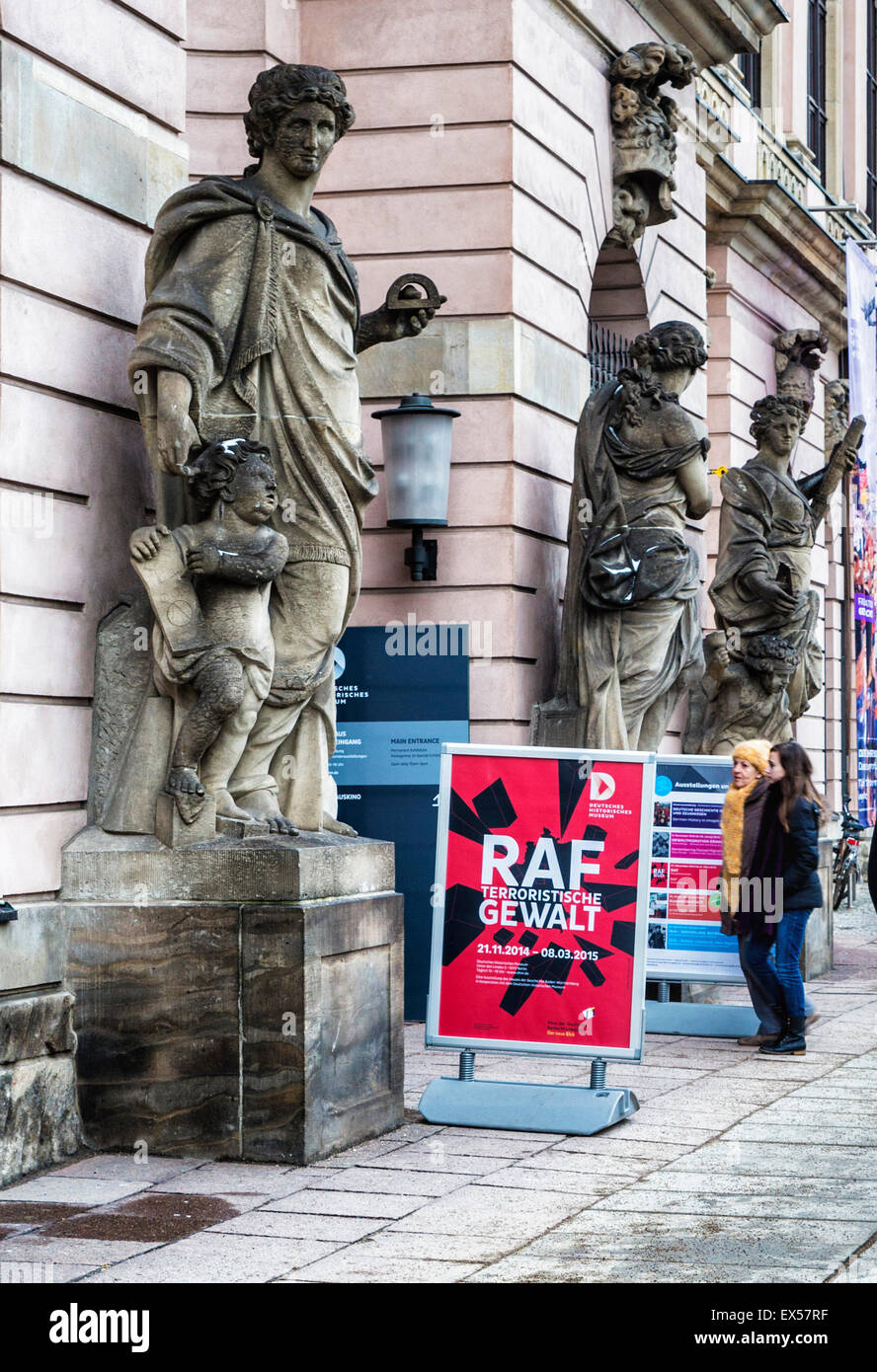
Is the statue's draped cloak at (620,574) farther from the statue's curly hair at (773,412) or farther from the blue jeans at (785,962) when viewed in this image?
the statue's curly hair at (773,412)

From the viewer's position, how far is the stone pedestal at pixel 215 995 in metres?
7.33

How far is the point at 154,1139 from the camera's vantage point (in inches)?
293

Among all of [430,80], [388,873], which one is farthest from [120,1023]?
[430,80]

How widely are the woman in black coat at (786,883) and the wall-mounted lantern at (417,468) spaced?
8.33ft

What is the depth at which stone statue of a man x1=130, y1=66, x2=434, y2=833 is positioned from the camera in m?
7.82

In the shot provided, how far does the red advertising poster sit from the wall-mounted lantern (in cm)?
327

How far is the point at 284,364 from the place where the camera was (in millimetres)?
7980

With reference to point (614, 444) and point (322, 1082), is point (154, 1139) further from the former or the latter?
point (614, 444)

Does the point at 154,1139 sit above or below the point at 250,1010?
below

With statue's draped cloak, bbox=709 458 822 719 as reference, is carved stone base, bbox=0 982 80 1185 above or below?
below

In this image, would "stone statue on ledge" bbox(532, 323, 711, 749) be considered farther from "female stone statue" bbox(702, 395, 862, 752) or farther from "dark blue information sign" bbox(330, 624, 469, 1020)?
"female stone statue" bbox(702, 395, 862, 752)

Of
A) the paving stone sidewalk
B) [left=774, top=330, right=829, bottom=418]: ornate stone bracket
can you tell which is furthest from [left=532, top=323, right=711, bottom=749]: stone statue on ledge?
[left=774, top=330, right=829, bottom=418]: ornate stone bracket

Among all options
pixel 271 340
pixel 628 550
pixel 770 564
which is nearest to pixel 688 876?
pixel 628 550

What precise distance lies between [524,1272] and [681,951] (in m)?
5.58
